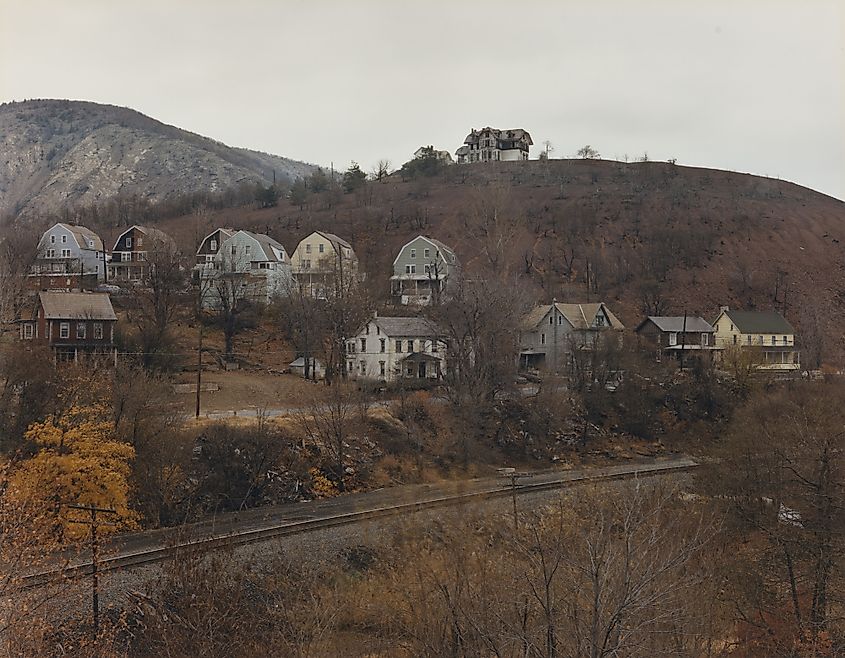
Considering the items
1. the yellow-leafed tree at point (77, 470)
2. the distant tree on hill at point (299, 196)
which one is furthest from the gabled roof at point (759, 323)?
the distant tree on hill at point (299, 196)

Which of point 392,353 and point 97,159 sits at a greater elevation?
point 97,159

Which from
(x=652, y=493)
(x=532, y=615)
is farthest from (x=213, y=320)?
(x=532, y=615)

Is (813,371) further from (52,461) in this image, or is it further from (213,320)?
(52,461)

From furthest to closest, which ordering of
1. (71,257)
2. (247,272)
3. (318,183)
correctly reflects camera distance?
(318,183) → (71,257) → (247,272)

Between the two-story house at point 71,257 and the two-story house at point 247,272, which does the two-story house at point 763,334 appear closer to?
the two-story house at point 247,272

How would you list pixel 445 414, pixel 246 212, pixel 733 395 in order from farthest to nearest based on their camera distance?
pixel 246 212 → pixel 733 395 → pixel 445 414

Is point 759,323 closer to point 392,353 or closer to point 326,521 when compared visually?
point 392,353

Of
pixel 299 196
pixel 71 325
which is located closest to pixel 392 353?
pixel 71 325
